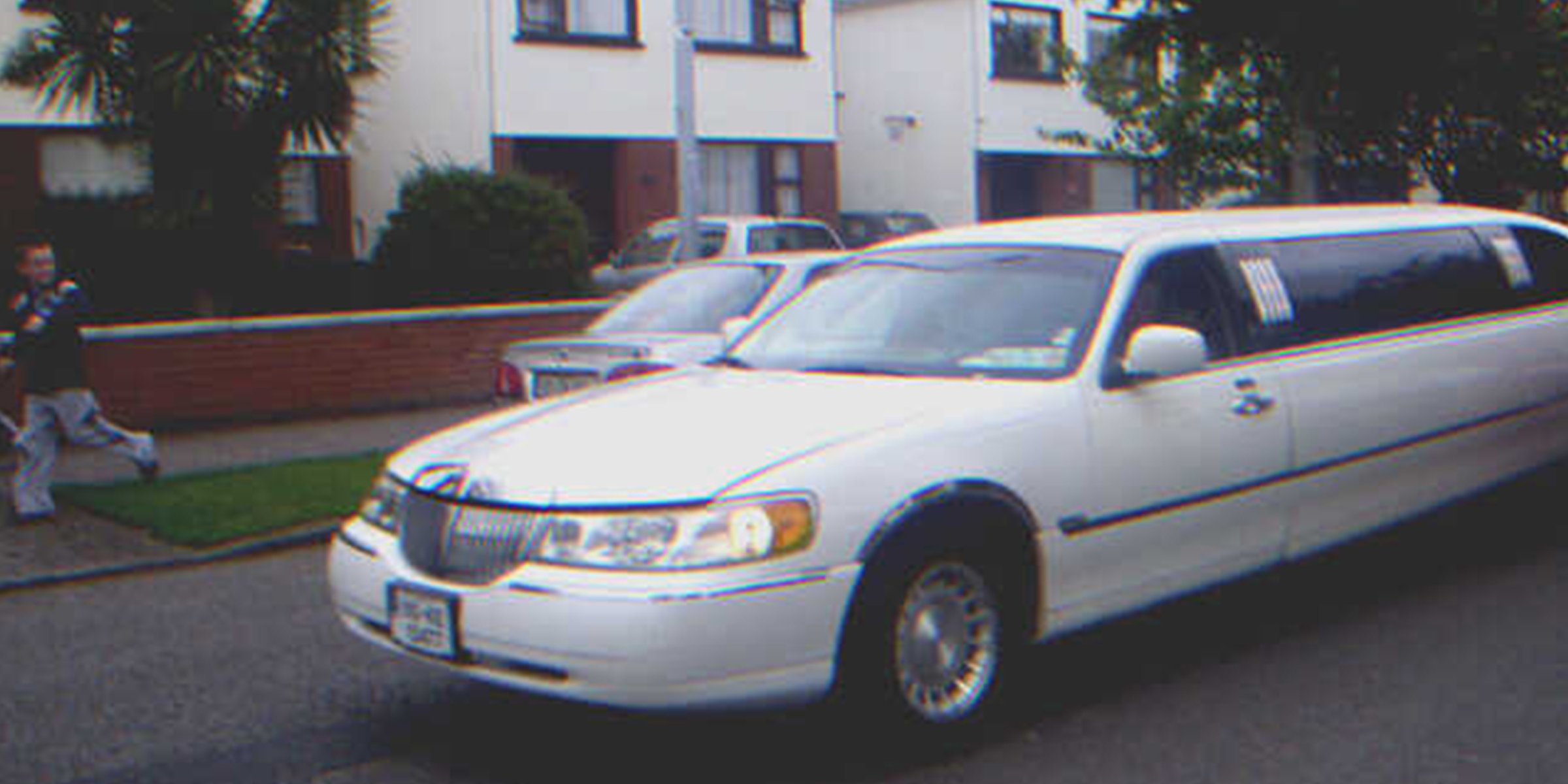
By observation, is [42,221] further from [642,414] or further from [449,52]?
[642,414]

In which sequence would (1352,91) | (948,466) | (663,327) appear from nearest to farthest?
(948,466)
(663,327)
(1352,91)

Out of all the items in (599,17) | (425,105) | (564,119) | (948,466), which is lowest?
(948,466)

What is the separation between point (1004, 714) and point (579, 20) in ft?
64.9

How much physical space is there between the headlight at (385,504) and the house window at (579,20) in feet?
60.3

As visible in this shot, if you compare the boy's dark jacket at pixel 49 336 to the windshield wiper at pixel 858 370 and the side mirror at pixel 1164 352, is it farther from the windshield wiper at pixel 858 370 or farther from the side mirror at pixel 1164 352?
the side mirror at pixel 1164 352

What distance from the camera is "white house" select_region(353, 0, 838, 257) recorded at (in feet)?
73.2

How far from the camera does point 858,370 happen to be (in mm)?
5594

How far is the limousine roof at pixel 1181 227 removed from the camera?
234 inches

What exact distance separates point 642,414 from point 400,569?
893 millimetres

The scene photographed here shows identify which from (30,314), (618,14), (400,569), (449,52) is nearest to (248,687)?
(400,569)

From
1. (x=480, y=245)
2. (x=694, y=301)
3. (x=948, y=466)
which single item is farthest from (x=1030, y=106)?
(x=948, y=466)

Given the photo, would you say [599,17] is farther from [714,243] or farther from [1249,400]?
[1249,400]

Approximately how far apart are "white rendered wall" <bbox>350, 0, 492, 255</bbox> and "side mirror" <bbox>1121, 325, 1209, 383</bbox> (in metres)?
17.9

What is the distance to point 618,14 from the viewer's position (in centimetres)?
2395
